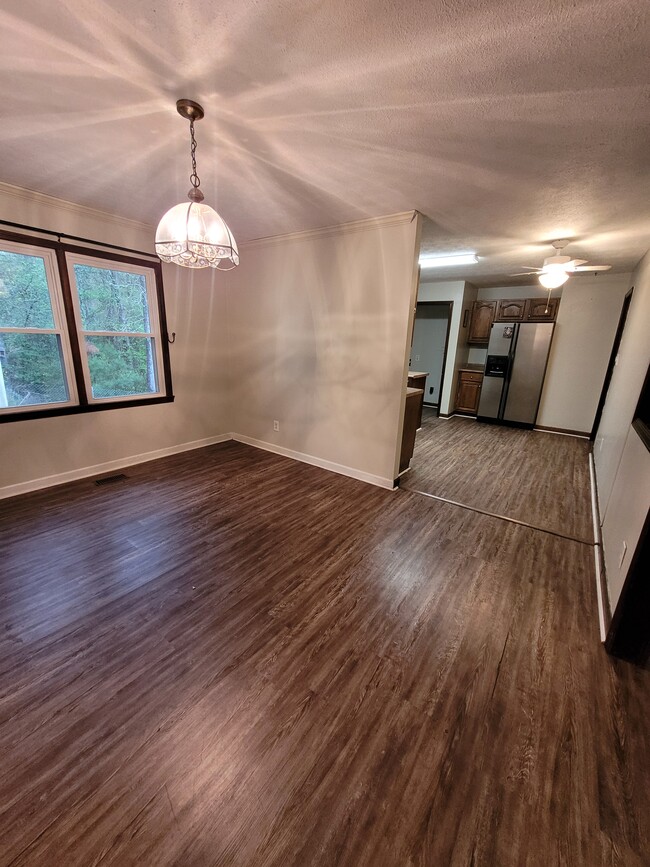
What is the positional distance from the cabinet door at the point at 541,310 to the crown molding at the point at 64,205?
576 centimetres

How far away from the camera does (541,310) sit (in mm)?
5602

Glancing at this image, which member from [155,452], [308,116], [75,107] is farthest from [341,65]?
[155,452]

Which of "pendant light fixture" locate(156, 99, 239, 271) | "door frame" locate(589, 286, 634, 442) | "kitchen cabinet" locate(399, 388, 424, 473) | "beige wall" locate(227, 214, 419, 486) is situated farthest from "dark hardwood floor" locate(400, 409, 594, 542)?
"pendant light fixture" locate(156, 99, 239, 271)

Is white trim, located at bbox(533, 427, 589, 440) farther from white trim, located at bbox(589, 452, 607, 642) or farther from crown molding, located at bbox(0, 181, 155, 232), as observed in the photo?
crown molding, located at bbox(0, 181, 155, 232)

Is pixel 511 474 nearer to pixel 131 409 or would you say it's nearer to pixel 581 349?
pixel 581 349

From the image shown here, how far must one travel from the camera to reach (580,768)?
1230 mm

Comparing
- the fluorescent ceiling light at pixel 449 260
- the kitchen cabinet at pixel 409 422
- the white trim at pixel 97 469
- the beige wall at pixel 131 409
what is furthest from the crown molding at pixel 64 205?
the fluorescent ceiling light at pixel 449 260

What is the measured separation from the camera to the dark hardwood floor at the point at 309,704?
1.04 metres

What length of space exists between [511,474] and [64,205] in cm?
525

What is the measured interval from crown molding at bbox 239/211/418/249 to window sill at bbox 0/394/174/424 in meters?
2.15

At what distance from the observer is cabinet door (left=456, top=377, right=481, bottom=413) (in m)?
6.43

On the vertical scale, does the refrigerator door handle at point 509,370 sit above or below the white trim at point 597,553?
above

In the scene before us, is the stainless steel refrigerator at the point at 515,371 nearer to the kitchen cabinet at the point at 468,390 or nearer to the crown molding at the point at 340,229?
the kitchen cabinet at the point at 468,390

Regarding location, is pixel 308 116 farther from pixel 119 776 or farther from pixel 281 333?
pixel 119 776
